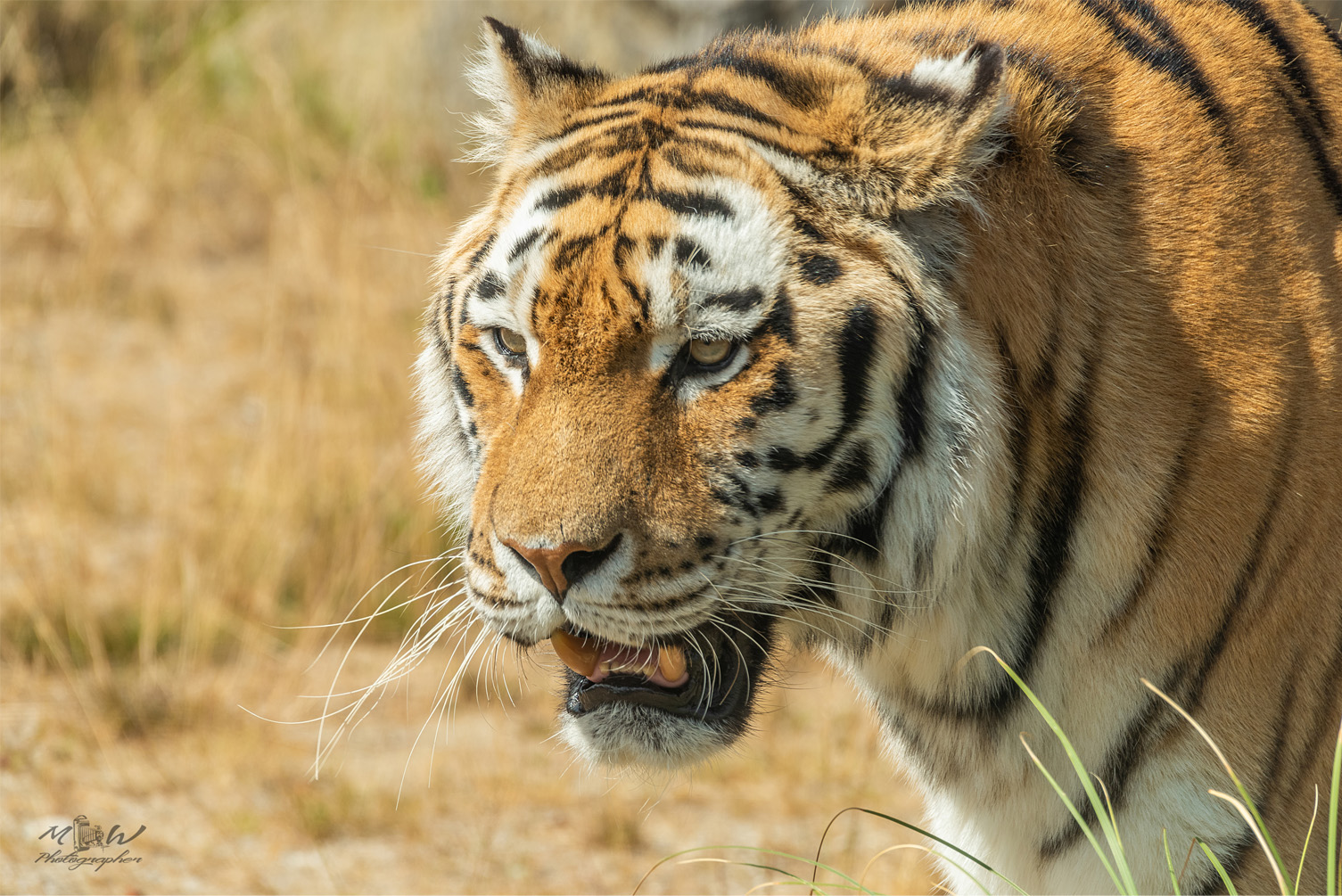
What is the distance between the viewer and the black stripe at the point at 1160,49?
6.84 feet

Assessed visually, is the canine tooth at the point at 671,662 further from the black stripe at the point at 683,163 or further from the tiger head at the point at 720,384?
the black stripe at the point at 683,163

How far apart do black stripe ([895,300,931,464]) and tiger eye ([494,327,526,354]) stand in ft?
1.97

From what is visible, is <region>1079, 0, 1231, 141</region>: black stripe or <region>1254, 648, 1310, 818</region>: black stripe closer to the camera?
<region>1254, 648, 1310, 818</region>: black stripe

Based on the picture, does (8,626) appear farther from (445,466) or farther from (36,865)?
(445,466)

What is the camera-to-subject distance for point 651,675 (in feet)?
6.82

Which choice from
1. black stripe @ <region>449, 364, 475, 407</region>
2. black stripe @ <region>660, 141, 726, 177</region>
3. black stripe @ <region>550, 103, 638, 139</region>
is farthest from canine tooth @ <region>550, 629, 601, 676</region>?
black stripe @ <region>550, 103, 638, 139</region>

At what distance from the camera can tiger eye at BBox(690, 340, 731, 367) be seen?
6.19 ft

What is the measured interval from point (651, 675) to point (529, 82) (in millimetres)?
1076

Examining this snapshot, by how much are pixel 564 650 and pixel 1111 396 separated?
95cm

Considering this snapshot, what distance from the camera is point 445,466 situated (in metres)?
2.42

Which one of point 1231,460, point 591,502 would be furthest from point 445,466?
point 1231,460

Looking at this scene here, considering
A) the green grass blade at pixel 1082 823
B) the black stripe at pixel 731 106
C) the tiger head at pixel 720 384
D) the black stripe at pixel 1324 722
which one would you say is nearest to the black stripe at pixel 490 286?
the tiger head at pixel 720 384

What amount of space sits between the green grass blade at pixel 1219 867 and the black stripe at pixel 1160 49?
1107 millimetres

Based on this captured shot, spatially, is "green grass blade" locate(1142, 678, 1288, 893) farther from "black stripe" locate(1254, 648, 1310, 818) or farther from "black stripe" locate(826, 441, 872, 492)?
"black stripe" locate(826, 441, 872, 492)
